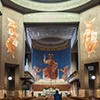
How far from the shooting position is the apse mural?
4783 centimetres

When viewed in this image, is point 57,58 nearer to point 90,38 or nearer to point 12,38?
point 90,38

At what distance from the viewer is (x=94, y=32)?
24.2 metres

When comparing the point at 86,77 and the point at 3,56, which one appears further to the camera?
the point at 86,77

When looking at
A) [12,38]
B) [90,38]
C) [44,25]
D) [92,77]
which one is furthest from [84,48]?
[12,38]

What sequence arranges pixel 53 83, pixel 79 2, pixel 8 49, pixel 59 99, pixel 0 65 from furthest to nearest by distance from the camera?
1. pixel 53 83
2. pixel 79 2
3. pixel 8 49
4. pixel 0 65
5. pixel 59 99

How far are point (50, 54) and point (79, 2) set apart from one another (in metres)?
24.5

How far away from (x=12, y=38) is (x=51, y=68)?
2557 centimetres

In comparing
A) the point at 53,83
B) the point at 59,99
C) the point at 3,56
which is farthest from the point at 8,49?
the point at 53,83

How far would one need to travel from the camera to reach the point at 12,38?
24875 millimetres

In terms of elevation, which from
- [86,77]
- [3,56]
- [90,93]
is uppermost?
[3,56]

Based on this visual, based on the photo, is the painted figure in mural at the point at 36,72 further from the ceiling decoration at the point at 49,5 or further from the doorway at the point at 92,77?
the ceiling decoration at the point at 49,5

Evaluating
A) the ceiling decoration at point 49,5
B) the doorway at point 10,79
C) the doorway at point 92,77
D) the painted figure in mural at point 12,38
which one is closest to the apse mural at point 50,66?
the doorway at point 92,77

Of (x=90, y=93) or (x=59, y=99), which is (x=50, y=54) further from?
(x=59, y=99)

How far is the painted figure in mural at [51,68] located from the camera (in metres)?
49.1
